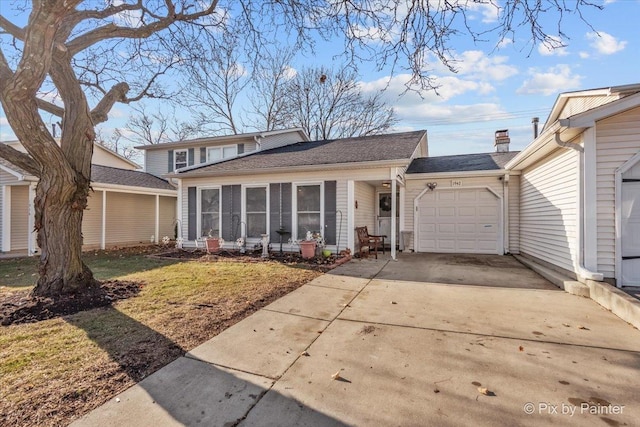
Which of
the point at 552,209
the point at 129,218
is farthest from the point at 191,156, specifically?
the point at 552,209

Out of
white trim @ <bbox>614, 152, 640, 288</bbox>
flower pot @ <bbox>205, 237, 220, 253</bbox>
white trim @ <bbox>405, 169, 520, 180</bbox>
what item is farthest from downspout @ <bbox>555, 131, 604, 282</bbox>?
flower pot @ <bbox>205, 237, 220, 253</bbox>

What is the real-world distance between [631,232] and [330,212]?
621 cm

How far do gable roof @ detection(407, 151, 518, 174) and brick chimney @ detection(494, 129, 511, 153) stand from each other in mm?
770

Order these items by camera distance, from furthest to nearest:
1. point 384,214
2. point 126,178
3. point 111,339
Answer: point 126,178 < point 384,214 < point 111,339

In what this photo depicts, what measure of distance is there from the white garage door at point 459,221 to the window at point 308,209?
3578 mm

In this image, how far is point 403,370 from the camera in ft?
8.62

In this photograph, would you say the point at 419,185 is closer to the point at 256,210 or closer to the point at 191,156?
the point at 256,210

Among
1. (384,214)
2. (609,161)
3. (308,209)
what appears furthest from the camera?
(384,214)

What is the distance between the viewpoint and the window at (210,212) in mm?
10484

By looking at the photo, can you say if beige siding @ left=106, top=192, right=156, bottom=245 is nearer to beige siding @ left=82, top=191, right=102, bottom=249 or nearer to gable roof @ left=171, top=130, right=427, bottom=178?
beige siding @ left=82, top=191, right=102, bottom=249

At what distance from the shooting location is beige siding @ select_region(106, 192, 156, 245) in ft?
40.8

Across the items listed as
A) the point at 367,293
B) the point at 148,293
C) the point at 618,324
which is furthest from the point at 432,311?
the point at 148,293

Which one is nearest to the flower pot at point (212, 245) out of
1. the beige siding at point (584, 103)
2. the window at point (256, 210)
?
the window at point (256, 210)

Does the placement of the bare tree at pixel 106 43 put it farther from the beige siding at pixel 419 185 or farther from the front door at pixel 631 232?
the beige siding at pixel 419 185
